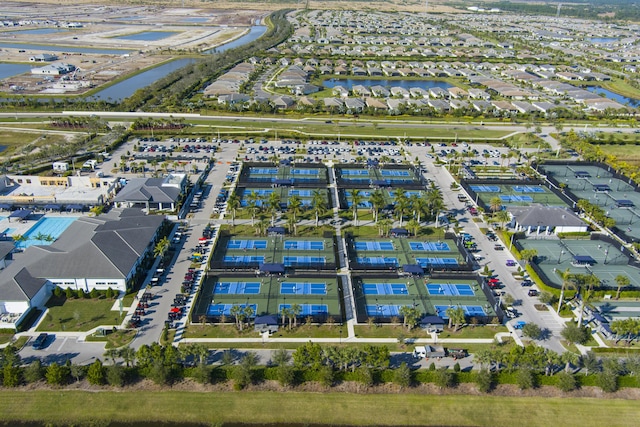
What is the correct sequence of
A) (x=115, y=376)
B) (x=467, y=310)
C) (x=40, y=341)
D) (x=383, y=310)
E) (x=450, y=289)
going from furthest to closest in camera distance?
1. (x=450, y=289)
2. (x=467, y=310)
3. (x=383, y=310)
4. (x=40, y=341)
5. (x=115, y=376)

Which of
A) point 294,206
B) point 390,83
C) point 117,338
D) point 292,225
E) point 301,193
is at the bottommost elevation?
point 390,83

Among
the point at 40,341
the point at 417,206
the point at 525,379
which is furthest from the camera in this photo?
the point at 417,206

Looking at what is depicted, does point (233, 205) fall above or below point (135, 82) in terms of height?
above

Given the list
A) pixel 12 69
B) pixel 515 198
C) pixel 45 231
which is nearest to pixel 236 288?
pixel 45 231

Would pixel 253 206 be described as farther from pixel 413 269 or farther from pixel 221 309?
pixel 413 269

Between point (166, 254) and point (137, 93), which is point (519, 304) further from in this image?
point (137, 93)
